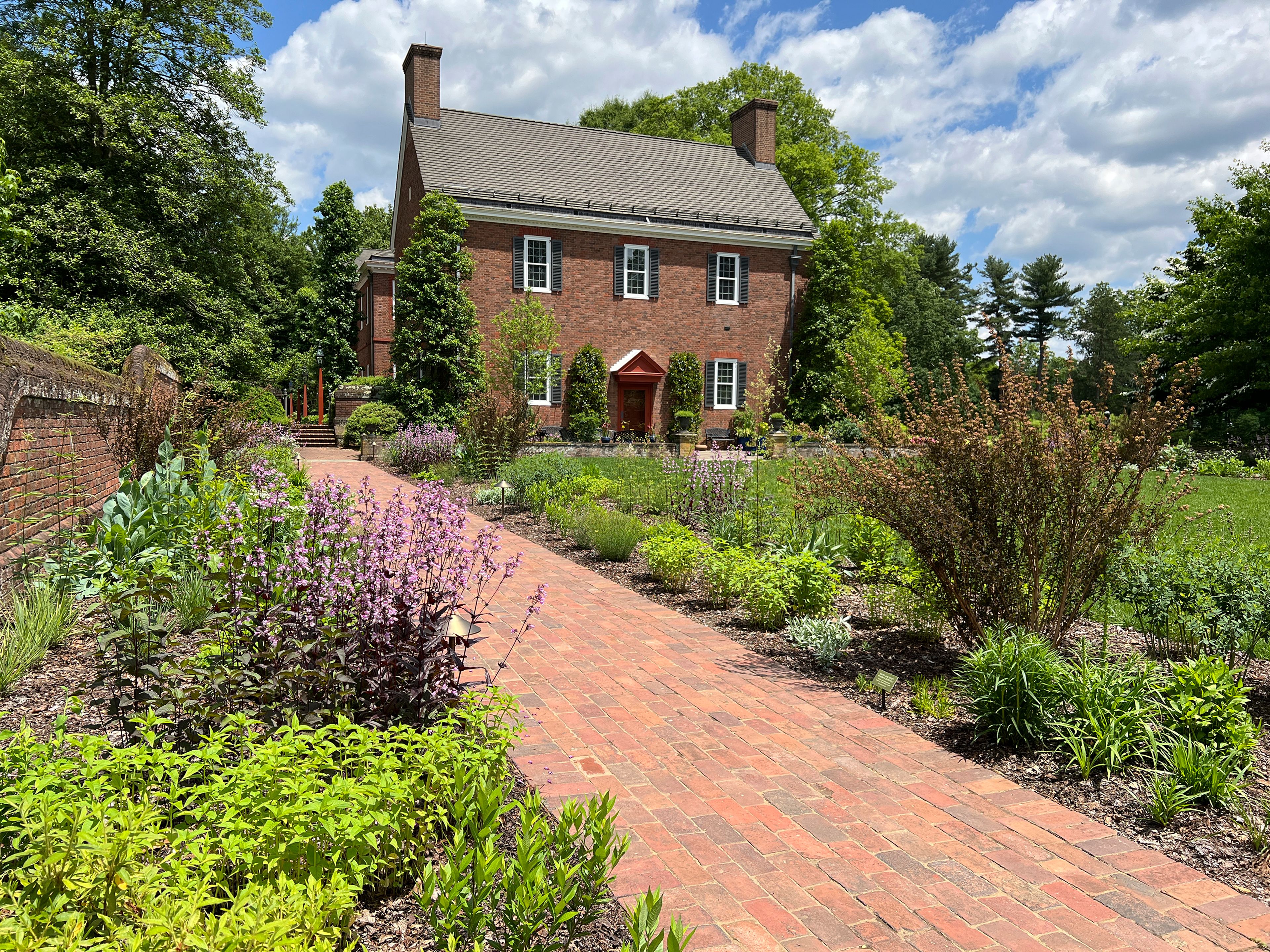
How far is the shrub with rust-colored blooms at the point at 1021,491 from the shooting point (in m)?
4.74

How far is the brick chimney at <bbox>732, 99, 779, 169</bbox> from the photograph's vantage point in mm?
30641

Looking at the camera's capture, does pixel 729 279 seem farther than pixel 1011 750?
Yes

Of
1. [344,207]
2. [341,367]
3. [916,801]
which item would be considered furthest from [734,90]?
[916,801]

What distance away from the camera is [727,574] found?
6738 mm

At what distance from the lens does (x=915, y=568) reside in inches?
245

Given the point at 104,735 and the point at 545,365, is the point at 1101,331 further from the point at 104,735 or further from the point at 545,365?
the point at 104,735

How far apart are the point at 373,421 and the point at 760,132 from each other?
1862cm

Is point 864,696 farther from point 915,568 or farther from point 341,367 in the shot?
point 341,367

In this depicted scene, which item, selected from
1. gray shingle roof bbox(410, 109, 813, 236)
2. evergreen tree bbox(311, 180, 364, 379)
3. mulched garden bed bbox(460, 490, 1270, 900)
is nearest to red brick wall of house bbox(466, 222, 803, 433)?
gray shingle roof bbox(410, 109, 813, 236)

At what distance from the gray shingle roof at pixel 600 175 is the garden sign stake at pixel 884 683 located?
22658 mm

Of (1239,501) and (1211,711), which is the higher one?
(1239,501)

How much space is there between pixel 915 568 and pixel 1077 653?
1.41m

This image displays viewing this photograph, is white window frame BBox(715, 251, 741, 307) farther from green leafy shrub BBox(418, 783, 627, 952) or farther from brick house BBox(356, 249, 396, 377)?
green leafy shrub BBox(418, 783, 627, 952)

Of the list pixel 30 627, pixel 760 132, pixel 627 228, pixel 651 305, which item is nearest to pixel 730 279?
pixel 651 305
